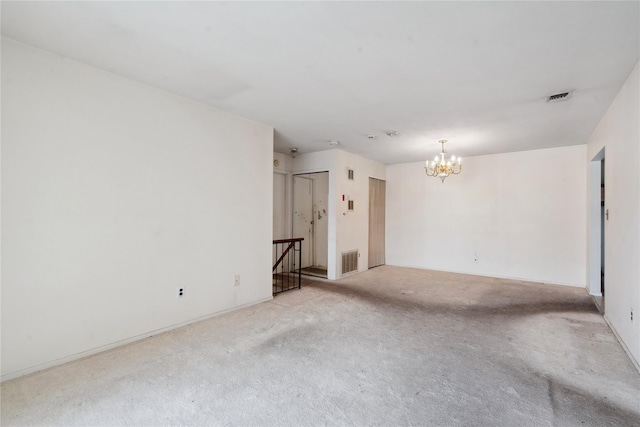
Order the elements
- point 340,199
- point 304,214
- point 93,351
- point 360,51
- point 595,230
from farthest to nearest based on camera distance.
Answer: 1. point 304,214
2. point 340,199
3. point 595,230
4. point 93,351
5. point 360,51

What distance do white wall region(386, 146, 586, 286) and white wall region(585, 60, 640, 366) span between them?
1910 millimetres

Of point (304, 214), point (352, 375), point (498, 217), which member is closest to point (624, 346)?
point (352, 375)

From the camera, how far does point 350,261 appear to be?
19.7 ft

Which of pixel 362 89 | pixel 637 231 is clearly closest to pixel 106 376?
pixel 362 89

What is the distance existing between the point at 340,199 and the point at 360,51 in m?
3.54

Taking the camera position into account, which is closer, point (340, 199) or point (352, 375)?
point (352, 375)

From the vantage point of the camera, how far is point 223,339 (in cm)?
294

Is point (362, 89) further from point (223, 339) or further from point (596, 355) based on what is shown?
point (596, 355)

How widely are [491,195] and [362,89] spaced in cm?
438

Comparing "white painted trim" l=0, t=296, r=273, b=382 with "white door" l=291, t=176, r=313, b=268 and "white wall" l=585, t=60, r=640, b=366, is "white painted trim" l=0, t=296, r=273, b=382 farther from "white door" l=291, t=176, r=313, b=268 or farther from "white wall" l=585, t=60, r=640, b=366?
"white wall" l=585, t=60, r=640, b=366

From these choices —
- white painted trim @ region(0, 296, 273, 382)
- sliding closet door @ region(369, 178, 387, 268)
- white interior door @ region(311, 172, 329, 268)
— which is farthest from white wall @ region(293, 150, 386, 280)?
white painted trim @ region(0, 296, 273, 382)

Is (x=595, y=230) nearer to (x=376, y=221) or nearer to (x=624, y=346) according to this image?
(x=624, y=346)

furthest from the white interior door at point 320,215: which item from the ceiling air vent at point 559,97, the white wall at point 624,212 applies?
the white wall at point 624,212

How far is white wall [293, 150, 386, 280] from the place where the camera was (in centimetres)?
564
